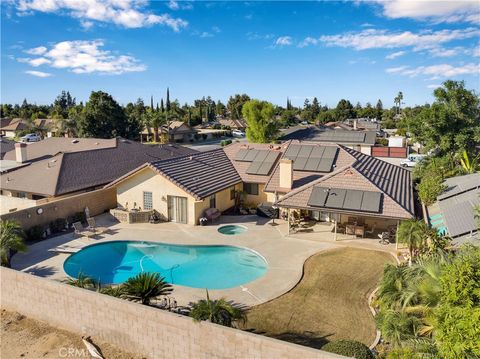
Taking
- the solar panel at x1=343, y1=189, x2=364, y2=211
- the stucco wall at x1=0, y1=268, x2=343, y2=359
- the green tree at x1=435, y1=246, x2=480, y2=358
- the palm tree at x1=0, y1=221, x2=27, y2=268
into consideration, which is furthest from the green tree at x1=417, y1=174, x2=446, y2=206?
the palm tree at x1=0, y1=221, x2=27, y2=268

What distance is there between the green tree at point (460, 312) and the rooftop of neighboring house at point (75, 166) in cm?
2658

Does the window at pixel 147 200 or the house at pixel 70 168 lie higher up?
the house at pixel 70 168

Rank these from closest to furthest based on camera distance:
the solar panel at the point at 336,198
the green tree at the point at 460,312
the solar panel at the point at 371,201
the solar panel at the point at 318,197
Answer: the green tree at the point at 460,312 < the solar panel at the point at 371,201 < the solar panel at the point at 336,198 < the solar panel at the point at 318,197

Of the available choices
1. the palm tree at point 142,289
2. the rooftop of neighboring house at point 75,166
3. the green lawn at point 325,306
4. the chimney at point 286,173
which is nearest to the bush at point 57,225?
the rooftop of neighboring house at point 75,166

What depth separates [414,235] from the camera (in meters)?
17.8

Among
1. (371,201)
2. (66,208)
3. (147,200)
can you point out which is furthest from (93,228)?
(371,201)

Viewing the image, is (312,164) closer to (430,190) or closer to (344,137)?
(430,190)

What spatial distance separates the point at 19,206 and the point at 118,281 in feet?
45.8

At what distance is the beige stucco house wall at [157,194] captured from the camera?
1077 inches

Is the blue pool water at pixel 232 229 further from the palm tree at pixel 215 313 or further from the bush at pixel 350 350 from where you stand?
the bush at pixel 350 350

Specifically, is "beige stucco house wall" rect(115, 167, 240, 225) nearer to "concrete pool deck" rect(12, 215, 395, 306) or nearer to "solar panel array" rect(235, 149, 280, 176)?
"concrete pool deck" rect(12, 215, 395, 306)

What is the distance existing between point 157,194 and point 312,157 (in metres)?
13.3

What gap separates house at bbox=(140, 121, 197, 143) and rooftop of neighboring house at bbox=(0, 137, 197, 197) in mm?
44257

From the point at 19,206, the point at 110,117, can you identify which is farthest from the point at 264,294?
the point at 110,117
